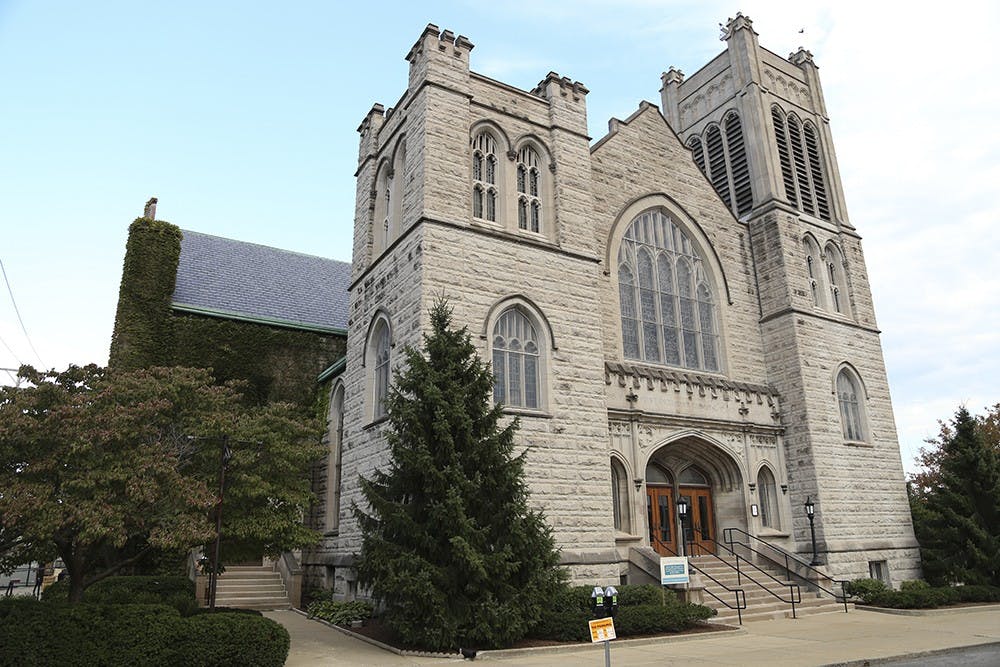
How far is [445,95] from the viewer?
58.1 feet

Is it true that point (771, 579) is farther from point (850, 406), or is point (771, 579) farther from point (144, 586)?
point (144, 586)

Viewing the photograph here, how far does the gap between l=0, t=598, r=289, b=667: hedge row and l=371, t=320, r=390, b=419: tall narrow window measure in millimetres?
7413

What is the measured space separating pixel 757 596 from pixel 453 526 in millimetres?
9627

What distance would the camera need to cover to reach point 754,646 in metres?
12.4

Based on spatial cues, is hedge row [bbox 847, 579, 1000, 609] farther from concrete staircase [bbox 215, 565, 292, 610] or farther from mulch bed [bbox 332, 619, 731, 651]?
concrete staircase [bbox 215, 565, 292, 610]

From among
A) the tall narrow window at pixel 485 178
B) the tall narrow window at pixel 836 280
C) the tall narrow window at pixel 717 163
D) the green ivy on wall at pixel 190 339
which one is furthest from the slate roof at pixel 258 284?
the tall narrow window at pixel 836 280

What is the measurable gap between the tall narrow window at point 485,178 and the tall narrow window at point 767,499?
37.3 feet

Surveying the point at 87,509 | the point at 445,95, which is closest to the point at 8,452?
the point at 87,509

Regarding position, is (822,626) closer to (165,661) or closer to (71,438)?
(165,661)

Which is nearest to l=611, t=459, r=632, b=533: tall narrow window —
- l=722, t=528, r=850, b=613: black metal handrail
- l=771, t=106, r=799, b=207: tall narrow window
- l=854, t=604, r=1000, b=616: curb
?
l=722, t=528, r=850, b=613: black metal handrail

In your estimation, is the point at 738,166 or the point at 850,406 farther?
the point at 738,166

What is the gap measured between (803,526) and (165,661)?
1738 cm

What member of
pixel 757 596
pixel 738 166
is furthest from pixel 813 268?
pixel 757 596

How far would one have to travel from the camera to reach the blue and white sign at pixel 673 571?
49.5 ft
